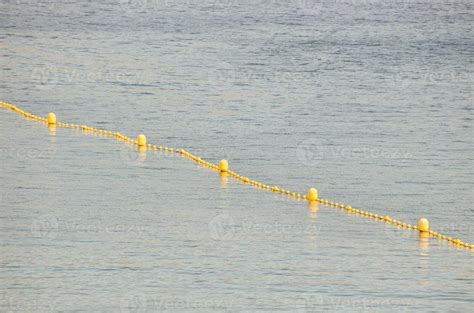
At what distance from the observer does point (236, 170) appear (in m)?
36.6

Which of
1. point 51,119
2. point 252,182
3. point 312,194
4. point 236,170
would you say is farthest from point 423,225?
point 51,119

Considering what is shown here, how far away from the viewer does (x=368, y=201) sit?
3322 centimetres

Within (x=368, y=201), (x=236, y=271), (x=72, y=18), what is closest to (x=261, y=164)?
(x=368, y=201)

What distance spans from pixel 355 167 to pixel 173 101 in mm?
16189

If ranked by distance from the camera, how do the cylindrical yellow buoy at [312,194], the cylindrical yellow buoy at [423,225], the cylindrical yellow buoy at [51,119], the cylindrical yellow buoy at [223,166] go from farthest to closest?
the cylindrical yellow buoy at [51,119] < the cylindrical yellow buoy at [223,166] < the cylindrical yellow buoy at [312,194] < the cylindrical yellow buoy at [423,225]

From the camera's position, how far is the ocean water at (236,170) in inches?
928

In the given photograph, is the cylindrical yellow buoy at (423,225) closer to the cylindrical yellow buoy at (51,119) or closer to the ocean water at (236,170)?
the ocean water at (236,170)

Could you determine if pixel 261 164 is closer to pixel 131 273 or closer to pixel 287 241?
→ pixel 287 241

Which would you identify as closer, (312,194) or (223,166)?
(312,194)

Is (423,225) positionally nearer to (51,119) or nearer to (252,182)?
(252,182)

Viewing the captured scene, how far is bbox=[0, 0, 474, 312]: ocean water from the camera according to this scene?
23.6 metres

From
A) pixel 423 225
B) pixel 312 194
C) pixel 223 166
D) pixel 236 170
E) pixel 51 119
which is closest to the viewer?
pixel 423 225

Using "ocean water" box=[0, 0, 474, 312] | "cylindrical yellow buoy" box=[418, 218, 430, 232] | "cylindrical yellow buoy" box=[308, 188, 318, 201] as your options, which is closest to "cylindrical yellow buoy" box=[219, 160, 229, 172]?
"ocean water" box=[0, 0, 474, 312]

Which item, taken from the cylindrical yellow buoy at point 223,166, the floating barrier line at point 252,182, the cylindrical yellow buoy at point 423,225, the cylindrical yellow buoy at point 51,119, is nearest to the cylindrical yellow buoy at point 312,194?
the floating barrier line at point 252,182
